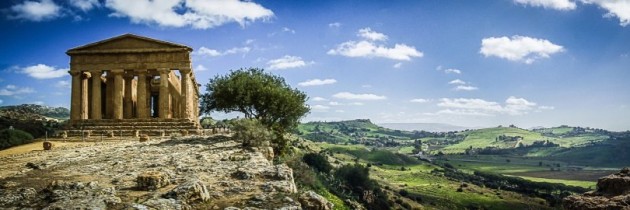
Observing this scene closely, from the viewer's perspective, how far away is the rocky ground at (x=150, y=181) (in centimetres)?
1623

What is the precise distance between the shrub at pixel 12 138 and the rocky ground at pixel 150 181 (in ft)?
44.4

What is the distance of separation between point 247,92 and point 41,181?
24.6m

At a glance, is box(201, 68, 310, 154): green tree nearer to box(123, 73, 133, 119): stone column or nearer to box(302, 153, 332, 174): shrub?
box(123, 73, 133, 119): stone column

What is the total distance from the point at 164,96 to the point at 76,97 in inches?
369

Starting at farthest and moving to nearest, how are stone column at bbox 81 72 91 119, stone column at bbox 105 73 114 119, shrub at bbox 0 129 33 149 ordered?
stone column at bbox 105 73 114 119
stone column at bbox 81 72 91 119
shrub at bbox 0 129 33 149

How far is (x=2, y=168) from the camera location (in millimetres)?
26172

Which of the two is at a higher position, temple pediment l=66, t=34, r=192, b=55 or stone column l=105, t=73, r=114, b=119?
temple pediment l=66, t=34, r=192, b=55

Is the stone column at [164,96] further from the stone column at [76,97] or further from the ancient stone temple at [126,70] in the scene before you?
the stone column at [76,97]

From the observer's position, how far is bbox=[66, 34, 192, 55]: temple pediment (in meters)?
47.5

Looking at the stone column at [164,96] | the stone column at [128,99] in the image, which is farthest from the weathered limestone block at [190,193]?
the stone column at [128,99]

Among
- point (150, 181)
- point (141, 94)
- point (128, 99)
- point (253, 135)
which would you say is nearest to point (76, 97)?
point (128, 99)

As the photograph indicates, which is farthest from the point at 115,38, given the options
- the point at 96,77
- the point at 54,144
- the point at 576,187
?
the point at 576,187

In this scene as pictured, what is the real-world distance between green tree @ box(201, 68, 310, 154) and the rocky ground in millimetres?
14207

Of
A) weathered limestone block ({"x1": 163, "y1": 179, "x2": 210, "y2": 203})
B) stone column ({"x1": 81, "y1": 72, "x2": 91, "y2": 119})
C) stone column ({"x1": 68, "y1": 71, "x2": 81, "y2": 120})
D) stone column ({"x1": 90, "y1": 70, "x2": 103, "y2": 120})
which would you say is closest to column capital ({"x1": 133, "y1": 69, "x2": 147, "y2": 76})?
stone column ({"x1": 90, "y1": 70, "x2": 103, "y2": 120})
